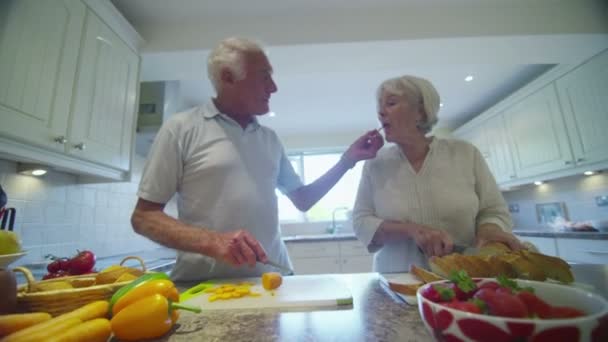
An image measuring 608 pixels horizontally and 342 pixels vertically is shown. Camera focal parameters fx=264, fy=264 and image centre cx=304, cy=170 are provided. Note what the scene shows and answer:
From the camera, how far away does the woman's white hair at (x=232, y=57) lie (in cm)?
99

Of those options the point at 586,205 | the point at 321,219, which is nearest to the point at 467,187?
the point at 586,205

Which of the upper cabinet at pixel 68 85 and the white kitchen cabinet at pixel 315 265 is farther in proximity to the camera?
the white kitchen cabinet at pixel 315 265

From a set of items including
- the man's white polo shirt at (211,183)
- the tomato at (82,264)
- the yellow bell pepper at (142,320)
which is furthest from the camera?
the tomato at (82,264)

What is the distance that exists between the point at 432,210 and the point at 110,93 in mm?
1743

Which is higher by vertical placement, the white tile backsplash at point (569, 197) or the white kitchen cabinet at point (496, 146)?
the white kitchen cabinet at point (496, 146)

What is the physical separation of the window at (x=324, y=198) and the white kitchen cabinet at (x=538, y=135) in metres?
1.73

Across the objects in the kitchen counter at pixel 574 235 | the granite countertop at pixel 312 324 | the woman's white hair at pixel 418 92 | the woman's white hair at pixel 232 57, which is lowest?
the kitchen counter at pixel 574 235

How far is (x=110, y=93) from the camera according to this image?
1500mm

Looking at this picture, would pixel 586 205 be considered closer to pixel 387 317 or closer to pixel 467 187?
pixel 467 187

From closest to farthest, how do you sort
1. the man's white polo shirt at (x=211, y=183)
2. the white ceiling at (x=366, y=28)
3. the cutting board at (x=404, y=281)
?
the cutting board at (x=404, y=281) → the man's white polo shirt at (x=211, y=183) → the white ceiling at (x=366, y=28)

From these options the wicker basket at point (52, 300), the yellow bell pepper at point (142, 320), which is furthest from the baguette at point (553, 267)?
the wicker basket at point (52, 300)

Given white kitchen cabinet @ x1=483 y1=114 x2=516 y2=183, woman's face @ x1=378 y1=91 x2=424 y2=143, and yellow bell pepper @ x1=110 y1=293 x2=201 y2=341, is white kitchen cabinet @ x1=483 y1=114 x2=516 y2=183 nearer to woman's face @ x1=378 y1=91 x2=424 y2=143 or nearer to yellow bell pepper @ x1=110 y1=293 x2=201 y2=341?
woman's face @ x1=378 y1=91 x2=424 y2=143

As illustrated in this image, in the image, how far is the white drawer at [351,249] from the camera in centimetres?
287

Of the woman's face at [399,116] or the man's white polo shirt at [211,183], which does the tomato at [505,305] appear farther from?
the woman's face at [399,116]
